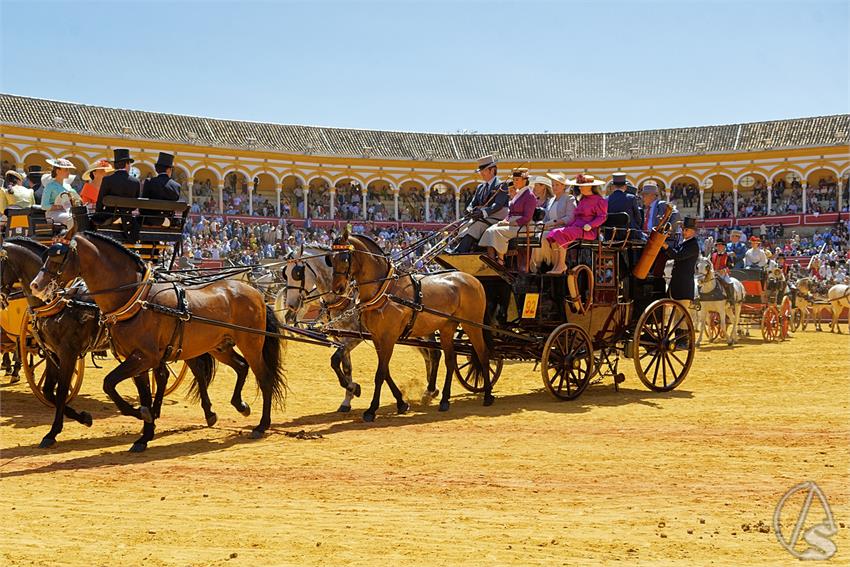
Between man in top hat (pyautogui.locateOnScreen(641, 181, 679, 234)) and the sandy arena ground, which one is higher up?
man in top hat (pyautogui.locateOnScreen(641, 181, 679, 234))

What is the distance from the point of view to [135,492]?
7133mm

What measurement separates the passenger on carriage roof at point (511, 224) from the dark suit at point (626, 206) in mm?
1394

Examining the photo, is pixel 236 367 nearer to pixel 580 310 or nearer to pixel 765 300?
pixel 580 310

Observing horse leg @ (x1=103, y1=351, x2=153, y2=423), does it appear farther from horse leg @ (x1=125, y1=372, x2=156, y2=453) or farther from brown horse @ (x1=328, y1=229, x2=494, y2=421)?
brown horse @ (x1=328, y1=229, x2=494, y2=421)

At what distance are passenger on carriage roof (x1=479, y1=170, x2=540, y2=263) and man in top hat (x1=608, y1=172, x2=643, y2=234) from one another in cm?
139

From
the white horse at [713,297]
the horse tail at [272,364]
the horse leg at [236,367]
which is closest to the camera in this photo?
the horse tail at [272,364]

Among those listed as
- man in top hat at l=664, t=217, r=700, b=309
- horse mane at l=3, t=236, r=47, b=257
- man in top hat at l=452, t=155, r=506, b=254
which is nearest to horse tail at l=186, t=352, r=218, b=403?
horse mane at l=3, t=236, r=47, b=257

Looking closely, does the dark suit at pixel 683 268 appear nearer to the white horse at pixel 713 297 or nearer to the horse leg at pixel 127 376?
the horse leg at pixel 127 376

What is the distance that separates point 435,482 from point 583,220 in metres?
5.64

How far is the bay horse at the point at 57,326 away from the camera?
→ 937 centimetres

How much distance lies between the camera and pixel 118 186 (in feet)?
35.2

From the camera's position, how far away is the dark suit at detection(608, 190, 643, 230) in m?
13.1

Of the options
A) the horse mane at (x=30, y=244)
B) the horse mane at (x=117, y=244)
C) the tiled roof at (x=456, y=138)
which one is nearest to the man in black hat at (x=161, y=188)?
the horse mane at (x=30, y=244)

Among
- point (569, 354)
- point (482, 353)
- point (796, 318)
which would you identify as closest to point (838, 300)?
point (796, 318)
